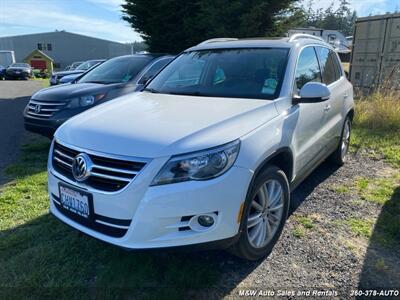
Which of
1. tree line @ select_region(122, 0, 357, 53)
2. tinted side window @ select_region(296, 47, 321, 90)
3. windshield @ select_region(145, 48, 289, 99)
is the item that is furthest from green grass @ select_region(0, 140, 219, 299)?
tree line @ select_region(122, 0, 357, 53)

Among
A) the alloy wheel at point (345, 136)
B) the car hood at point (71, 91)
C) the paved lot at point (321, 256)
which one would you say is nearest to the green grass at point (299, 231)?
the paved lot at point (321, 256)

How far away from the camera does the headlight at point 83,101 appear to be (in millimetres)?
5402

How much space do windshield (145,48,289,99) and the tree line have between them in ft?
23.1

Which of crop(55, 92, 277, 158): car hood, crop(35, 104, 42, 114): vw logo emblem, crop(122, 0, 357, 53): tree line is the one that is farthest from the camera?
crop(122, 0, 357, 53): tree line

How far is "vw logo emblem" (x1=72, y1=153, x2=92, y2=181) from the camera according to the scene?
8.12 ft

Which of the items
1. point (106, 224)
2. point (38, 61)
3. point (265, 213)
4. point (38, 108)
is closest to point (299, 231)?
point (265, 213)

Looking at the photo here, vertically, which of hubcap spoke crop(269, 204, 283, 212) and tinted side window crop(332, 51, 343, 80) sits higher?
tinted side window crop(332, 51, 343, 80)

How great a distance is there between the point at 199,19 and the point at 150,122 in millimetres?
9736

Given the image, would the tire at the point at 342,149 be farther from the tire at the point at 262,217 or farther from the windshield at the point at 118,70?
the windshield at the point at 118,70

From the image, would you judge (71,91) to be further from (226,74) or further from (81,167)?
(81,167)

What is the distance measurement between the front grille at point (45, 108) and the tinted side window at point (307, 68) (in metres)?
3.52

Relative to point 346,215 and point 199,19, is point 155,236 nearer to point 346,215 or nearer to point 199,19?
point 346,215

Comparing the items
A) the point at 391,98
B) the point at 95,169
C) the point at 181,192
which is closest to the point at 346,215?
the point at 181,192

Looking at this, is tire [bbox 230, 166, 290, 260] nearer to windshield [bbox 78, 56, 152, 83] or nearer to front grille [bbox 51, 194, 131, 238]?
front grille [bbox 51, 194, 131, 238]
